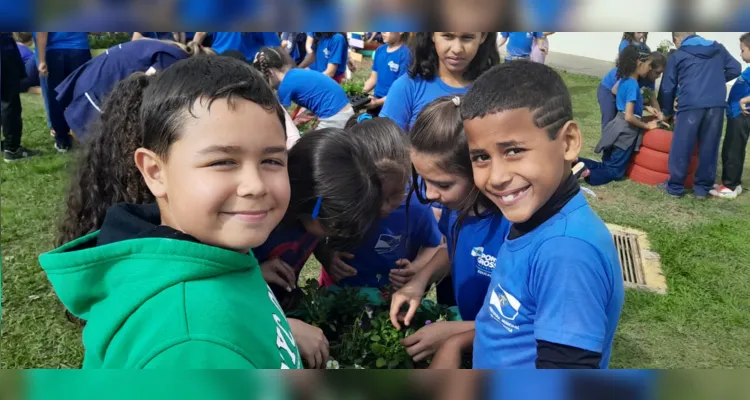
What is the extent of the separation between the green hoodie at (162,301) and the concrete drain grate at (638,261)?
939 mm

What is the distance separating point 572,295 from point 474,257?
0.48 metres

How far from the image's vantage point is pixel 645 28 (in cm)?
58

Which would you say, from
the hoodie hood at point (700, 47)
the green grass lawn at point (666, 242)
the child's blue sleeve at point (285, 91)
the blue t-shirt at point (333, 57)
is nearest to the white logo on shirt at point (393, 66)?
the blue t-shirt at point (333, 57)

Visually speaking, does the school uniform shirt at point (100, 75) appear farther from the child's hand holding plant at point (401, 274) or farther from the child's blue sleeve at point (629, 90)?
the child's blue sleeve at point (629, 90)

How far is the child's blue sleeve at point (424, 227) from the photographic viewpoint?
1.74 meters

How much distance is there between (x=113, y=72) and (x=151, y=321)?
1.16 meters

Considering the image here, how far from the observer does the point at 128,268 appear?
848 millimetres

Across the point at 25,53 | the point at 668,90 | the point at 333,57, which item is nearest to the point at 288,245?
the point at 25,53

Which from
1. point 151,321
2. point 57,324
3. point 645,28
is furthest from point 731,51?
point 57,324

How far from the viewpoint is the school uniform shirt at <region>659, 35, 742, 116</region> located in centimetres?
85

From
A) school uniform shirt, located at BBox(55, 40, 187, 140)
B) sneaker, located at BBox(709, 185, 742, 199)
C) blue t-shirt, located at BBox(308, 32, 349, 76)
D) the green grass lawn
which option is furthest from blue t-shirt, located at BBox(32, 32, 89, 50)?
blue t-shirt, located at BBox(308, 32, 349, 76)

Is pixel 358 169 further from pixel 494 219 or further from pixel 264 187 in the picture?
pixel 264 187

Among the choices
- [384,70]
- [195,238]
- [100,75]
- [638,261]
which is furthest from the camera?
[384,70]

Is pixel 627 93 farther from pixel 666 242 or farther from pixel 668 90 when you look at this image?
pixel 666 242
